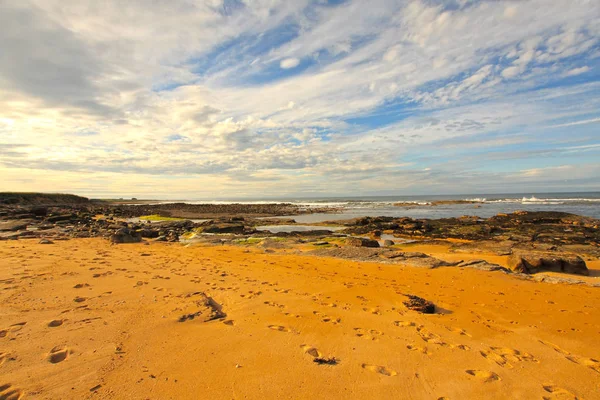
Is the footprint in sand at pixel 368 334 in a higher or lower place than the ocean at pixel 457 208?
higher

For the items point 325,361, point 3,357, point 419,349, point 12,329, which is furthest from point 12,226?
point 419,349

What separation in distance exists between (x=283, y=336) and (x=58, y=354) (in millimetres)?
2990

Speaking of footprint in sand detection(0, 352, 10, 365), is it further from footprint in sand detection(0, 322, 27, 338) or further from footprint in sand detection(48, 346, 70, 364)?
footprint in sand detection(0, 322, 27, 338)

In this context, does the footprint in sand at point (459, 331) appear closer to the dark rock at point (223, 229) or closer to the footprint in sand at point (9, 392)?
the footprint in sand at point (9, 392)

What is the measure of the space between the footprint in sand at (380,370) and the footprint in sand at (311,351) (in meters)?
0.64

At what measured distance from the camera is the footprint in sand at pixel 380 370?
3834mm

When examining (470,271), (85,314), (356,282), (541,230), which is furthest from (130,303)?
(541,230)

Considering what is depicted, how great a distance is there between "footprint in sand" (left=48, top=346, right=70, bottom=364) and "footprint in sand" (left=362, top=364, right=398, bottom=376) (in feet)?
12.7

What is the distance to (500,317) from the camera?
6090mm

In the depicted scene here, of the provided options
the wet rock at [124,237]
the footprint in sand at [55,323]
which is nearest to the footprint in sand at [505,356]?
the footprint in sand at [55,323]

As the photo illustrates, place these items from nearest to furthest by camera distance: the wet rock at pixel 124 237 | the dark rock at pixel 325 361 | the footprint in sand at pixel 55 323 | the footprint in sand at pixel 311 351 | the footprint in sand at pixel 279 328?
the dark rock at pixel 325 361 → the footprint in sand at pixel 311 351 → the footprint in sand at pixel 55 323 → the footprint in sand at pixel 279 328 → the wet rock at pixel 124 237

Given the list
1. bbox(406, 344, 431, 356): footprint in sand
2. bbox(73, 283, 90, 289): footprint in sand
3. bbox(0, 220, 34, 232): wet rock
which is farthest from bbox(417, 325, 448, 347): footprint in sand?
bbox(0, 220, 34, 232): wet rock

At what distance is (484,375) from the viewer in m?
3.88

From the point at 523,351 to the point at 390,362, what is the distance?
2.26m
